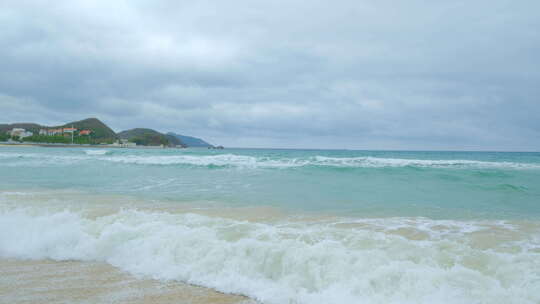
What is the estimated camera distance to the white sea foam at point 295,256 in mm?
3430

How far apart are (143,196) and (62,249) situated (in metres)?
4.72

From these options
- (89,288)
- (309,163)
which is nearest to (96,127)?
(309,163)

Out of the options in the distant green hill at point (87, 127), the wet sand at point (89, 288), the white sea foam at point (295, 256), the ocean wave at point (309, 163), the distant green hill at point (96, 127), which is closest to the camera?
the wet sand at point (89, 288)

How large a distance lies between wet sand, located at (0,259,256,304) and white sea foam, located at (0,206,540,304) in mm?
184

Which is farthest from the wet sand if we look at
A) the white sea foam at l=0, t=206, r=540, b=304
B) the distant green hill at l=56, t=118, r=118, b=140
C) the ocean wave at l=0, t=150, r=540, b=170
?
the distant green hill at l=56, t=118, r=118, b=140

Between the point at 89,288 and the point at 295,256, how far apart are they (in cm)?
240

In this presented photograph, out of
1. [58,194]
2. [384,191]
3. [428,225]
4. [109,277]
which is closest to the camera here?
[109,277]

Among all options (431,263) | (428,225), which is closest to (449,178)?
(428,225)

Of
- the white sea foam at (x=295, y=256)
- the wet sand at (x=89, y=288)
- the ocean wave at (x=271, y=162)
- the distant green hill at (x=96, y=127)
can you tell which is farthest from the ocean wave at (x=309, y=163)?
the distant green hill at (x=96, y=127)

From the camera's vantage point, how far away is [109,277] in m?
3.85

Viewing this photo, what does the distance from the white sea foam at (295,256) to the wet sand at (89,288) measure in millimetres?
184

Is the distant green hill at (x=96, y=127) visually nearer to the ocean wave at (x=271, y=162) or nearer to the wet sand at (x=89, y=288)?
the ocean wave at (x=271, y=162)

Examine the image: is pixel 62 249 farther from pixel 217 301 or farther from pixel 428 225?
pixel 428 225

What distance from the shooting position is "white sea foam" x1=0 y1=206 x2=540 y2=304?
3430 millimetres
